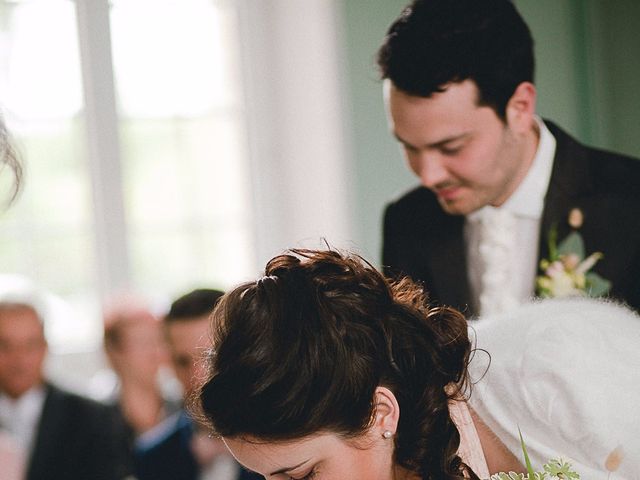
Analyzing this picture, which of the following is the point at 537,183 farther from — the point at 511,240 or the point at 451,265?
the point at 451,265

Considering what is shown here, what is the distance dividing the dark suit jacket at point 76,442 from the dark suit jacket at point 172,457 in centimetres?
38

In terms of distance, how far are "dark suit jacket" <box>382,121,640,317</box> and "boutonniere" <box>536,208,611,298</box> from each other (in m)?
0.01

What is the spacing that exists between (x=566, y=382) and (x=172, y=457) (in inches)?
60.6

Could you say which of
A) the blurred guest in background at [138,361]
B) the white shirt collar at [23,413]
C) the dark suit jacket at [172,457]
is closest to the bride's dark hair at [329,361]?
the dark suit jacket at [172,457]

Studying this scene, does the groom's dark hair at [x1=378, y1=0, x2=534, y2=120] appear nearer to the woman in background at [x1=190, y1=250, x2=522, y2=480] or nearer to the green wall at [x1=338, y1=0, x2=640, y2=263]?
the green wall at [x1=338, y1=0, x2=640, y2=263]

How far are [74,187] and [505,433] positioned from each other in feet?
9.51

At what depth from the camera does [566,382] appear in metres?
1.47

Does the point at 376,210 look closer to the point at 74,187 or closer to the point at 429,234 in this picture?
the point at 429,234

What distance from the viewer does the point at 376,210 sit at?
10.4 feet

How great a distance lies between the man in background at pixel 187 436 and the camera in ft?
8.68

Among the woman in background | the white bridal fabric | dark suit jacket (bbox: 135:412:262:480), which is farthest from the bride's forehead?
dark suit jacket (bbox: 135:412:262:480)

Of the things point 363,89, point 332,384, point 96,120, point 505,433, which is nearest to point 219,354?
point 332,384

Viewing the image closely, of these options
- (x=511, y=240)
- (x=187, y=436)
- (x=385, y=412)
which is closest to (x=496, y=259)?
(x=511, y=240)

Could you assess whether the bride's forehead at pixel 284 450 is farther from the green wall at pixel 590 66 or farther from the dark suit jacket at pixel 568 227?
the green wall at pixel 590 66
